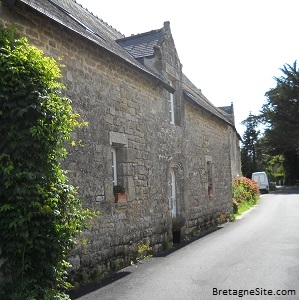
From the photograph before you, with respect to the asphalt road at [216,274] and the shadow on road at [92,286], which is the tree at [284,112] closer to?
the asphalt road at [216,274]

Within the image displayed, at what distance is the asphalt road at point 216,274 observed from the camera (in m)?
6.30

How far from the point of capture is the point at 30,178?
5.04m

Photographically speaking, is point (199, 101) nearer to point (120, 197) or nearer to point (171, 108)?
point (171, 108)

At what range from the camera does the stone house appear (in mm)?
6984

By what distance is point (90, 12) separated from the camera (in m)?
13.2

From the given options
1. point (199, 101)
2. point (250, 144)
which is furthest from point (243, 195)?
point (250, 144)

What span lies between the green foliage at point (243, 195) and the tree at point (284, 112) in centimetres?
1702

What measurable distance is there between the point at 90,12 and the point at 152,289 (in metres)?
9.68

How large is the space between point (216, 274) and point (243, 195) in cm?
1815

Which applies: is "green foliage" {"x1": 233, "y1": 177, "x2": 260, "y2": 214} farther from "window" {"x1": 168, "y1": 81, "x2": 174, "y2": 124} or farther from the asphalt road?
the asphalt road

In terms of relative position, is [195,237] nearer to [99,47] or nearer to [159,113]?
[159,113]

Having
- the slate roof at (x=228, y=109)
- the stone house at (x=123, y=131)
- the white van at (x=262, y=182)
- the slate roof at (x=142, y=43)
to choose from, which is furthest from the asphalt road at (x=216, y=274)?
the white van at (x=262, y=182)

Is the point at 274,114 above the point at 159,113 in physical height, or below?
above

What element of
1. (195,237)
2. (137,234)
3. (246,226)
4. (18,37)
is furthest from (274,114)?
(18,37)
